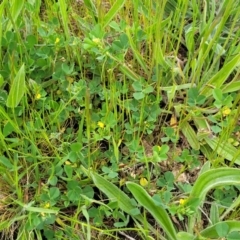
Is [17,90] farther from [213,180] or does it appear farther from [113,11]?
[213,180]

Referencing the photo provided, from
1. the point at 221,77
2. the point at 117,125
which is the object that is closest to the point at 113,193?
the point at 117,125

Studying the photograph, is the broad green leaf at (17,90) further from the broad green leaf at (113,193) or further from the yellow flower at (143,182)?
the yellow flower at (143,182)

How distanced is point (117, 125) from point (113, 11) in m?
0.35

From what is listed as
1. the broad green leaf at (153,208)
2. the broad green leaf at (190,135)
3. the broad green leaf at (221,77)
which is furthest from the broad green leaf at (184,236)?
the broad green leaf at (221,77)

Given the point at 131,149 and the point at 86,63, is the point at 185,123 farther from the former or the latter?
the point at 86,63

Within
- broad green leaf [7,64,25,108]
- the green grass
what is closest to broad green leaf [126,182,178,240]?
the green grass

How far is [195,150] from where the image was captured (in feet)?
4.31

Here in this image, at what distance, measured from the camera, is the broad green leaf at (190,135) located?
1319 mm

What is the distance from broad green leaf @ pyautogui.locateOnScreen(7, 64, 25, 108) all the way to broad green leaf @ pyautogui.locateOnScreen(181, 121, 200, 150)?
454mm

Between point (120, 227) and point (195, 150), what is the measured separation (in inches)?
11.9

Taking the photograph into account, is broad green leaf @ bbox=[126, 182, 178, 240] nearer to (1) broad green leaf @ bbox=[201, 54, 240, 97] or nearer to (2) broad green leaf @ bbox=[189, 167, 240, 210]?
(2) broad green leaf @ bbox=[189, 167, 240, 210]

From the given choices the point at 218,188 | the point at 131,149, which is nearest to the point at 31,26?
the point at 131,149

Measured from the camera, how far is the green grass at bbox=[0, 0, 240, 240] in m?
1.18

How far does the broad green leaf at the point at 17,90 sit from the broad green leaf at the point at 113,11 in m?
0.34
